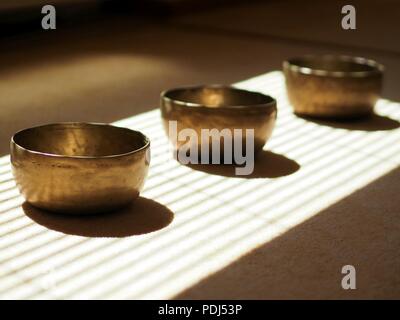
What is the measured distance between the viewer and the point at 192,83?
310 cm

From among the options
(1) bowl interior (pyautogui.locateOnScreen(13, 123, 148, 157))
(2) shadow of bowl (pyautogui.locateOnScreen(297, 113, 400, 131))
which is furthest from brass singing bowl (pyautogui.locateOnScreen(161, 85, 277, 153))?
(2) shadow of bowl (pyautogui.locateOnScreen(297, 113, 400, 131))

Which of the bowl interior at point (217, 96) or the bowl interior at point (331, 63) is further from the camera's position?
the bowl interior at point (331, 63)

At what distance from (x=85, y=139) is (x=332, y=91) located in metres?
0.98

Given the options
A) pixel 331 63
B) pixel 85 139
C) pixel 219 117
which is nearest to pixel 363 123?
pixel 331 63

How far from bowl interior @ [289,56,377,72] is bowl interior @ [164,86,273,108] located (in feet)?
1.86

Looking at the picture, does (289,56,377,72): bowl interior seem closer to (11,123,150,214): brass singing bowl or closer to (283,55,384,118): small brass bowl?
(283,55,384,118): small brass bowl

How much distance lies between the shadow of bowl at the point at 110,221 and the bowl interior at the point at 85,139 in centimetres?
18

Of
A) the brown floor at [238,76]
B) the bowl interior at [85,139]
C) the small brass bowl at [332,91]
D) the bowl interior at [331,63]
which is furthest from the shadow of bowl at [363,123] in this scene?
the bowl interior at [85,139]

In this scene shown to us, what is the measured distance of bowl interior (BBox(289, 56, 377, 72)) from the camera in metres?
2.77

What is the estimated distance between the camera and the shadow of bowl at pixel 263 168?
6.41 feet

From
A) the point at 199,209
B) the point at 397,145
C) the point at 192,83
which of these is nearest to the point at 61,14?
the point at 192,83

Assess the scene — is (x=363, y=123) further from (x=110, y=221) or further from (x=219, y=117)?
(x=110, y=221)

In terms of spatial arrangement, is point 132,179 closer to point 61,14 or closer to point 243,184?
point 243,184

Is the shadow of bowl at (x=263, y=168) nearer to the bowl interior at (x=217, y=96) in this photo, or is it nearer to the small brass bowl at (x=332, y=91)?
the bowl interior at (x=217, y=96)
